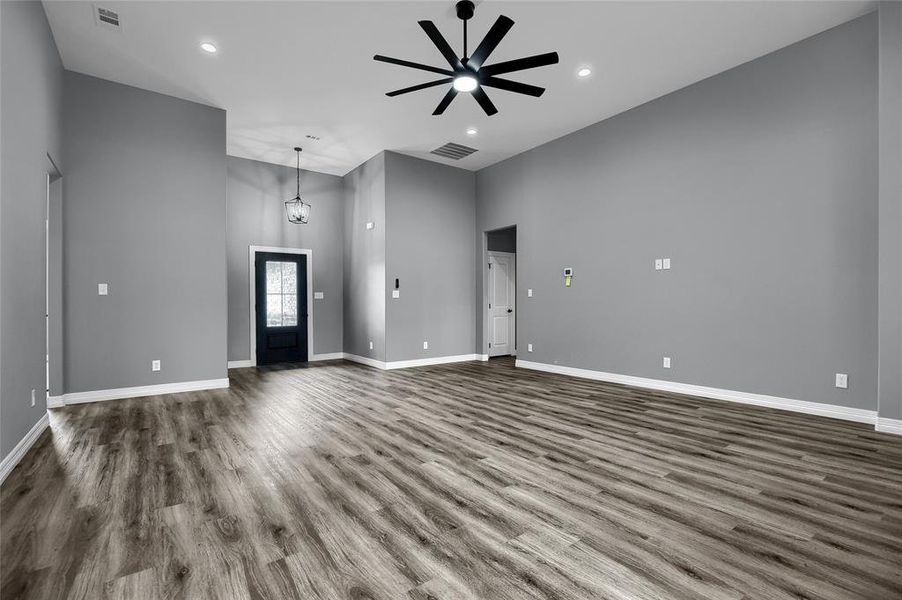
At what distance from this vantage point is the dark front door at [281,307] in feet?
25.2

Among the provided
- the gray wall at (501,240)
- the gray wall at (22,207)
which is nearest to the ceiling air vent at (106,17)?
the gray wall at (22,207)

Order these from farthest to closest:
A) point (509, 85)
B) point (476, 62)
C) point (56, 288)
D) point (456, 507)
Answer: point (56, 288), point (509, 85), point (476, 62), point (456, 507)

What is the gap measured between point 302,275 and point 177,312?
3.02m

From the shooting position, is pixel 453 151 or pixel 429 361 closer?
pixel 453 151

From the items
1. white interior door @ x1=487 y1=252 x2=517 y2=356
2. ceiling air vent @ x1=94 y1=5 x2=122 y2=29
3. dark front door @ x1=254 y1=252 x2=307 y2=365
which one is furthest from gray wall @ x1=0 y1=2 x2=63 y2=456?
white interior door @ x1=487 y1=252 x2=517 y2=356

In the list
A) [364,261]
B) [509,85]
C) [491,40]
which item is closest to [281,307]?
[364,261]

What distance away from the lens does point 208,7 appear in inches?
141

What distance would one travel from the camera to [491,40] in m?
3.16

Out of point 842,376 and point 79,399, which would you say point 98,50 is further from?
point 842,376

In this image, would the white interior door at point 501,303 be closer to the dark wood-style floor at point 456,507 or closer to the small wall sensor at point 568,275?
the small wall sensor at point 568,275

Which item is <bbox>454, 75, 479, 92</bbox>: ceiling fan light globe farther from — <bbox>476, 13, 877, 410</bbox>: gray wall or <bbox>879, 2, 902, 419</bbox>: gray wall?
<bbox>879, 2, 902, 419</bbox>: gray wall

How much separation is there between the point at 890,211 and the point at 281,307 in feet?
27.1

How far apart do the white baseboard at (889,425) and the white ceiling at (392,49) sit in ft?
11.8

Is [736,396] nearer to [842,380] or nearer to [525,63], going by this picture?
[842,380]
